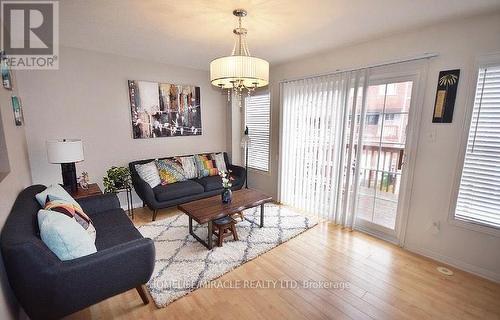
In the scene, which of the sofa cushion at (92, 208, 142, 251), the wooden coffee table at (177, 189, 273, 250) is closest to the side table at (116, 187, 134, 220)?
the sofa cushion at (92, 208, 142, 251)

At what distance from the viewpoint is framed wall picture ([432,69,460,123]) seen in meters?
2.26

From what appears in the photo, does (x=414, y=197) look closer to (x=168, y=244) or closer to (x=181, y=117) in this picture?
(x=168, y=244)

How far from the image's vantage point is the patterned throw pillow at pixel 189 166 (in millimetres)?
4051

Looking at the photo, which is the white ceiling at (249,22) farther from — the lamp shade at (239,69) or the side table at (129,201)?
the side table at (129,201)

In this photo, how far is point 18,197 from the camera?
6.46 ft

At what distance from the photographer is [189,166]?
13.5 ft

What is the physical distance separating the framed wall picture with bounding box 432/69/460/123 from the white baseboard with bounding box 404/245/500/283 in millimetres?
1456

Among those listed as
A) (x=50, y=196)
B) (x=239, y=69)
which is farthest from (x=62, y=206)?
(x=239, y=69)

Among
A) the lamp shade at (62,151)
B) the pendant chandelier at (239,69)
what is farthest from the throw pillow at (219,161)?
the pendant chandelier at (239,69)

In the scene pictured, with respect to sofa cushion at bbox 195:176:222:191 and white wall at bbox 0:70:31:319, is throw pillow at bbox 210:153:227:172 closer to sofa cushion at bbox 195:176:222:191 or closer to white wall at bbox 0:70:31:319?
sofa cushion at bbox 195:176:222:191

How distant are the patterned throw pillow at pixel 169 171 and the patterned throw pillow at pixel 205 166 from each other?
13.3 inches

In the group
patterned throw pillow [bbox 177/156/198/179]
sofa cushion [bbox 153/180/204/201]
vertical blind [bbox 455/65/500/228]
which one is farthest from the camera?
patterned throw pillow [bbox 177/156/198/179]

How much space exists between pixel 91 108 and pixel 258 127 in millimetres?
2775

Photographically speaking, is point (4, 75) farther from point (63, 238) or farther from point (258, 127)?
point (258, 127)
